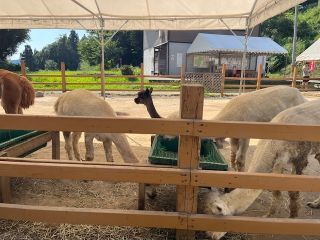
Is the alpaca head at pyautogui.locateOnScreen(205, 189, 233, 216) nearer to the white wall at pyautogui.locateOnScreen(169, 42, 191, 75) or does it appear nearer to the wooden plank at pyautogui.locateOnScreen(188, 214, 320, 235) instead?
the wooden plank at pyautogui.locateOnScreen(188, 214, 320, 235)

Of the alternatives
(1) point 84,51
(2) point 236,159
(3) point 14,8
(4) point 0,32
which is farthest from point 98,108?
(1) point 84,51

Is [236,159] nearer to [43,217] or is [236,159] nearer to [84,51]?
[43,217]

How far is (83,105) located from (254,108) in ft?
8.06

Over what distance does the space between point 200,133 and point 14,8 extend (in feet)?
27.2

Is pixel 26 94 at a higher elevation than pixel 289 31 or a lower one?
lower

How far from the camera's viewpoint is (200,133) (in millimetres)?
2436

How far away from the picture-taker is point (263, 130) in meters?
2.39

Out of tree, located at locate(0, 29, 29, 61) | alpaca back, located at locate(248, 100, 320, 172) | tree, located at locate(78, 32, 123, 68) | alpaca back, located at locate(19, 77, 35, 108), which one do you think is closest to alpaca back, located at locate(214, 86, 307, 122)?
alpaca back, located at locate(248, 100, 320, 172)

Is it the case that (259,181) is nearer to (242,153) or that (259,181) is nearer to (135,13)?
(242,153)

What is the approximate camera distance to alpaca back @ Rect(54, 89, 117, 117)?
448cm

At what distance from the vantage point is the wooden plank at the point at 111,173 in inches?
98.4

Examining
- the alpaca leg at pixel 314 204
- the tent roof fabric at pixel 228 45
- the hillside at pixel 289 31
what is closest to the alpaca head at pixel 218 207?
the alpaca leg at pixel 314 204

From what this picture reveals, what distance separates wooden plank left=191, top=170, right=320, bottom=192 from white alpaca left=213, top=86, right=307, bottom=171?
1983 millimetres

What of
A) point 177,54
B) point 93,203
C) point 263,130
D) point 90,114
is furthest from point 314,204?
point 177,54
